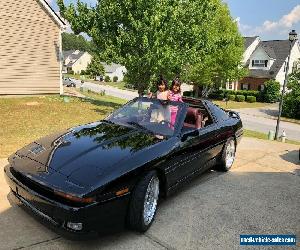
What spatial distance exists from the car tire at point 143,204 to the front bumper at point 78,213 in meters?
0.13

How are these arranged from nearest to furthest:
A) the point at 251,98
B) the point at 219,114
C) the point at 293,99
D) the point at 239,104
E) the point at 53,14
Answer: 1. the point at 219,114
2. the point at 53,14
3. the point at 293,99
4. the point at 239,104
5. the point at 251,98

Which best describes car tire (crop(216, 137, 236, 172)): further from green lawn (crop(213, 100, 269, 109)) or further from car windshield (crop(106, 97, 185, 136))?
green lawn (crop(213, 100, 269, 109))

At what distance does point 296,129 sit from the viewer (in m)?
23.5

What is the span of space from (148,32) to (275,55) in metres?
34.5

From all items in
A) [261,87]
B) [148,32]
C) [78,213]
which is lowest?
[78,213]

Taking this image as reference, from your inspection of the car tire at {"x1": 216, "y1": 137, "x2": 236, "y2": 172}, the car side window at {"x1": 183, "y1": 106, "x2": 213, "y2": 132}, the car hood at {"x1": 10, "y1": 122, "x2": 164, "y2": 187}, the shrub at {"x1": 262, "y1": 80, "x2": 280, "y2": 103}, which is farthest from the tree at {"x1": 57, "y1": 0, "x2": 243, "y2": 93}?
the shrub at {"x1": 262, "y1": 80, "x2": 280, "y2": 103}

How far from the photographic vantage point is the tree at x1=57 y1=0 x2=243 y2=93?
14.2 metres

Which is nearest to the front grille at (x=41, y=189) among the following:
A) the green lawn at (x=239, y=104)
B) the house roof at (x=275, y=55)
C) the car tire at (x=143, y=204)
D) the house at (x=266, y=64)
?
the car tire at (x=143, y=204)

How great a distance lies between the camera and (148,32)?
14.3 meters

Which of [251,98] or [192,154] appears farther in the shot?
[251,98]

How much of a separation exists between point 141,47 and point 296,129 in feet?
47.6

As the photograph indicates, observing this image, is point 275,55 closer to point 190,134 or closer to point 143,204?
point 190,134

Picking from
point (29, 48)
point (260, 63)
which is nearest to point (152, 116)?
point (29, 48)

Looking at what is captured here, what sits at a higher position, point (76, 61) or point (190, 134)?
point (76, 61)
